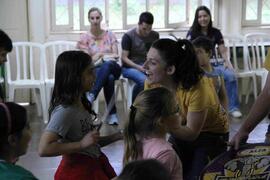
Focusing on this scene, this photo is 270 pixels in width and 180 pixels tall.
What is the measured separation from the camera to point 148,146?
1.84 metres

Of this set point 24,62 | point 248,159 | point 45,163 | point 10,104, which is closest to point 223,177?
point 248,159

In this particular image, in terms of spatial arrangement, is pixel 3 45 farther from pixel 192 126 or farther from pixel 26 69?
pixel 26 69

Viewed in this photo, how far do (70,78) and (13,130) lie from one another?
658 mm

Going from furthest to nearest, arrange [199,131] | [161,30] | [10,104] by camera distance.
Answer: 1. [161,30]
2. [199,131]
3. [10,104]

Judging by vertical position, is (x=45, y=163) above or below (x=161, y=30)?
below

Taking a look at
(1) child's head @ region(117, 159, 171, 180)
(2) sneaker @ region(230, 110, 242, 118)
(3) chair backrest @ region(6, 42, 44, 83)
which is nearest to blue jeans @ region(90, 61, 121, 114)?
(3) chair backrest @ region(6, 42, 44, 83)

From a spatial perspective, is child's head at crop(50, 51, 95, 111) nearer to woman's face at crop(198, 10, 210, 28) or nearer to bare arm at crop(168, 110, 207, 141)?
bare arm at crop(168, 110, 207, 141)

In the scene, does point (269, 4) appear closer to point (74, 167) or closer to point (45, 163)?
point (45, 163)

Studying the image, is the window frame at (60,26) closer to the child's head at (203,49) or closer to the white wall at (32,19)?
the white wall at (32,19)

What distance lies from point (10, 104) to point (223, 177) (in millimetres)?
787

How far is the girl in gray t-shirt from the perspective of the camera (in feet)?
6.45

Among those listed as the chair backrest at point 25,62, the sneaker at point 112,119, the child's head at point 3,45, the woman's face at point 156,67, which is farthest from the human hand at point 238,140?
the chair backrest at point 25,62

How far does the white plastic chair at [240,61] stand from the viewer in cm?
602

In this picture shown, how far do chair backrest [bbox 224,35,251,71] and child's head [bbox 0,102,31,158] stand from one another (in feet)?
15.9
